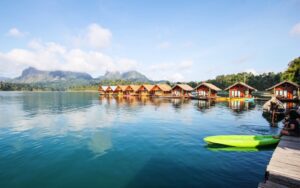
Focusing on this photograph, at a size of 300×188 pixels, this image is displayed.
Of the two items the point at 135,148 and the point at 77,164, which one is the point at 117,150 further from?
the point at 77,164

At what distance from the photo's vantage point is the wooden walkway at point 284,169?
25.1 ft

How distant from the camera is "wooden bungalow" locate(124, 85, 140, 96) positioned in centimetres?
9350

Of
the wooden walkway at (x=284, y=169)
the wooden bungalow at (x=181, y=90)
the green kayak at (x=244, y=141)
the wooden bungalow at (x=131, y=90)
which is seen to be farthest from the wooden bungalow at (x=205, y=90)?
the wooden walkway at (x=284, y=169)

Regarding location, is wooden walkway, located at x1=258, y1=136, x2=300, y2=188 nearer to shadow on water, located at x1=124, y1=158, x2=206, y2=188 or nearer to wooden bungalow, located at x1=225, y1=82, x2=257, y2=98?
shadow on water, located at x1=124, y1=158, x2=206, y2=188

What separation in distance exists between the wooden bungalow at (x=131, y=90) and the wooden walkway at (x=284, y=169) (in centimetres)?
8328

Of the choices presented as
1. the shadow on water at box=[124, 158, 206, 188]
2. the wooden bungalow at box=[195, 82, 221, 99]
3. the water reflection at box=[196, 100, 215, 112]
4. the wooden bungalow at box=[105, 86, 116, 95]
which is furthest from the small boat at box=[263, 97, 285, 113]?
the wooden bungalow at box=[105, 86, 116, 95]

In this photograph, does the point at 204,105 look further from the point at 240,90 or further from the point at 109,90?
the point at 109,90

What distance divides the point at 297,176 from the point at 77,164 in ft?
38.3

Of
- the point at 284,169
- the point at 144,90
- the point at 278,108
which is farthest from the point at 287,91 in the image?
the point at 284,169

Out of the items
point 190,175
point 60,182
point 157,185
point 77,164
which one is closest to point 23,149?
point 77,164

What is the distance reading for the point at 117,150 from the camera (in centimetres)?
1502

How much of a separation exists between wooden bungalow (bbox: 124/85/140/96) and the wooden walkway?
83276mm

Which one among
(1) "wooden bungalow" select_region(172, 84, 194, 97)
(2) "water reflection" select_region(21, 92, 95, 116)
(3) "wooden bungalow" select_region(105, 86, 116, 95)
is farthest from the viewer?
(3) "wooden bungalow" select_region(105, 86, 116, 95)

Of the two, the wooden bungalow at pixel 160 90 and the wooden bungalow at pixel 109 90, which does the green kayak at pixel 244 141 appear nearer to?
the wooden bungalow at pixel 160 90
